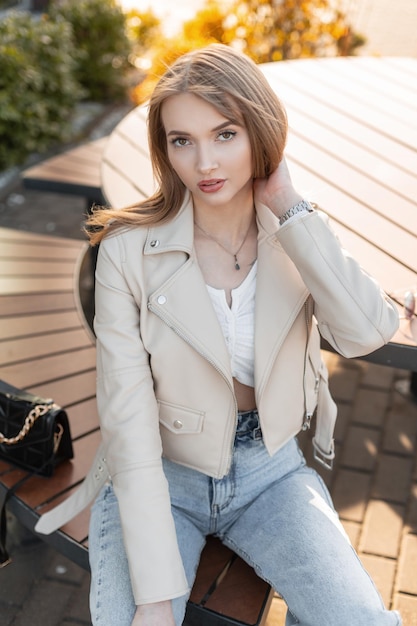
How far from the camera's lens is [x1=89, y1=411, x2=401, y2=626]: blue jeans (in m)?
1.68

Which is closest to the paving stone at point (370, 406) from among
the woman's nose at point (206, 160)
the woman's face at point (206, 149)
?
the woman's face at point (206, 149)

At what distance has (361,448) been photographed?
10.8 ft

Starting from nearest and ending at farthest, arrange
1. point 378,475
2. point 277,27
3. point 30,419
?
point 30,419
point 378,475
point 277,27

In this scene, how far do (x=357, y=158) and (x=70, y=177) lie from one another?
1.81 meters

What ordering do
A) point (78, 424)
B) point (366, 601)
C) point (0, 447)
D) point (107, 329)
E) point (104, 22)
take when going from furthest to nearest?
point (104, 22), point (78, 424), point (0, 447), point (107, 329), point (366, 601)

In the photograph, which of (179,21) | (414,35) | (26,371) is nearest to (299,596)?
(26,371)

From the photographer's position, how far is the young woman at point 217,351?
1731 millimetres

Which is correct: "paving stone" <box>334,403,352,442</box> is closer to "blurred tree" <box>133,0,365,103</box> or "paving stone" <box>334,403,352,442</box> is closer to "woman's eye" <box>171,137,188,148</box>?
"woman's eye" <box>171,137,188,148</box>

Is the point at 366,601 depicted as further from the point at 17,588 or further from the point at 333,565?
the point at 17,588

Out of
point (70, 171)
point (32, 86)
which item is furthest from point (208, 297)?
point (32, 86)

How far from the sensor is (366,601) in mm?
1649

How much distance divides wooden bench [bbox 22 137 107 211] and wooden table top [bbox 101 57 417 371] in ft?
1.81

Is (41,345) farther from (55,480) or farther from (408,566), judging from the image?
(408,566)

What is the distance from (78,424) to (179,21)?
9.02 m
